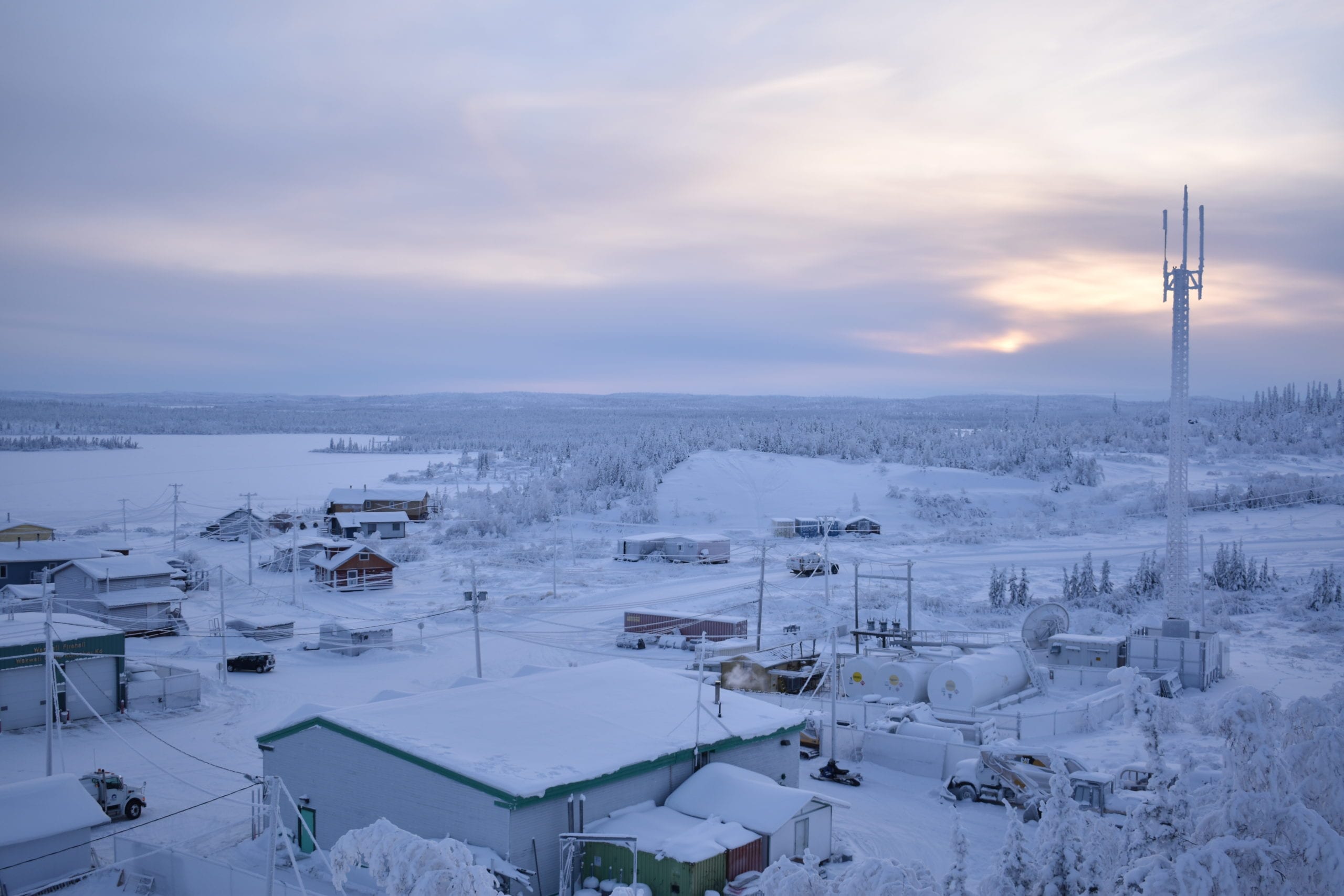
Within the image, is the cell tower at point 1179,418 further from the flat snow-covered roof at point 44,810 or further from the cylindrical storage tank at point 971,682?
the flat snow-covered roof at point 44,810

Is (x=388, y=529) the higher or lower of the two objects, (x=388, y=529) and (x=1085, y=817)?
the lower

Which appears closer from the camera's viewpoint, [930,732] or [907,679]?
[930,732]

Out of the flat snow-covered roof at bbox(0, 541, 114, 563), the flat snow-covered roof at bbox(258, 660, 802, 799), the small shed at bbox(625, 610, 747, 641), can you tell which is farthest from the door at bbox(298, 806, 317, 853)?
the flat snow-covered roof at bbox(0, 541, 114, 563)

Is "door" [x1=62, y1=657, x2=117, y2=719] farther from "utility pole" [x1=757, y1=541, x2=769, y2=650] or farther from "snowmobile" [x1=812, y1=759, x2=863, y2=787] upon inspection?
"utility pole" [x1=757, y1=541, x2=769, y2=650]

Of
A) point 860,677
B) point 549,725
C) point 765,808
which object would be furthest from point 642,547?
point 765,808

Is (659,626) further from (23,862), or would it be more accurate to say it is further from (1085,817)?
(1085,817)

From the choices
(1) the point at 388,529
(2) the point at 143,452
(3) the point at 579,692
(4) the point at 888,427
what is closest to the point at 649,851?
(3) the point at 579,692

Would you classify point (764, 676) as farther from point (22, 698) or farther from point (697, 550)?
point (697, 550)
